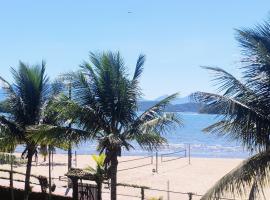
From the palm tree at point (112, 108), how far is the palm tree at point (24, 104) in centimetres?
378

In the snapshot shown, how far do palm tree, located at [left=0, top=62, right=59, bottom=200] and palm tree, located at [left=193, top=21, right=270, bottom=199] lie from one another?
8955 millimetres

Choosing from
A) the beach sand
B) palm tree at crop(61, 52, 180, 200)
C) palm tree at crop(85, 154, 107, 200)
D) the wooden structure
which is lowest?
the beach sand

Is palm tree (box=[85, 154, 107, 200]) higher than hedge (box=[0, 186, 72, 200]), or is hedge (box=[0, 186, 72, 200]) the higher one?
palm tree (box=[85, 154, 107, 200])

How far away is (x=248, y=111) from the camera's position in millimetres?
10219

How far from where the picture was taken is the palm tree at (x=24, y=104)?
1812 centimetres

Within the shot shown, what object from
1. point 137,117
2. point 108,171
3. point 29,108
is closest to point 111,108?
point 137,117

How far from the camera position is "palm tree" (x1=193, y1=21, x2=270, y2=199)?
32.7 feet

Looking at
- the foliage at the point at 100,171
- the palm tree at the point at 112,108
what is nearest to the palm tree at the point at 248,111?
the palm tree at the point at 112,108

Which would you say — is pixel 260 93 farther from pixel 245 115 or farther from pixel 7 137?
pixel 7 137

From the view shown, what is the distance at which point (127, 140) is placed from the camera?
1477 centimetres

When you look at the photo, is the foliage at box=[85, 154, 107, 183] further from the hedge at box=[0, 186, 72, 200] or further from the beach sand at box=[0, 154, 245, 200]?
the beach sand at box=[0, 154, 245, 200]

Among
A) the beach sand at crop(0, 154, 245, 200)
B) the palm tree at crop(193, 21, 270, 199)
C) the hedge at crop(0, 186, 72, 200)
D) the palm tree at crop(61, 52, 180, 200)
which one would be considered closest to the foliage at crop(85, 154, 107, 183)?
the palm tree at crop(61, 52, 180, 200)

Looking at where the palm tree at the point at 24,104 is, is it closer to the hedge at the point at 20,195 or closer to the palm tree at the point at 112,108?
the hedge at the point at 20,195

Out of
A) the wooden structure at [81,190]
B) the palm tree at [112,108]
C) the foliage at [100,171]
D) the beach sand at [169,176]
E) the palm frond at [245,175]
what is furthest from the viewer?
the beach sand at [169,176]
